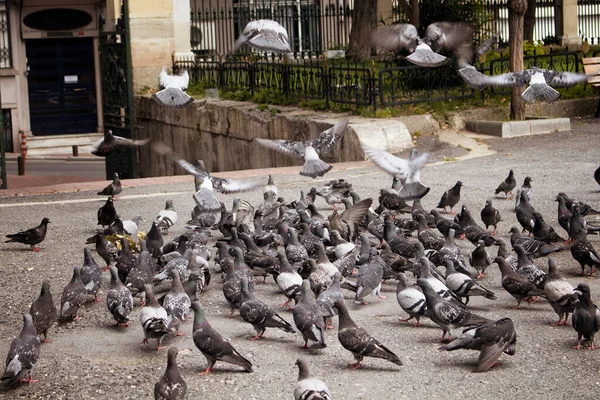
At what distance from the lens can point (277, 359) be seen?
6891mm

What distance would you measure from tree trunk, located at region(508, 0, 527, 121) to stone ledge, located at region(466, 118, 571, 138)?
301mm

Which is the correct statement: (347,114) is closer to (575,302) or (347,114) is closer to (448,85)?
(448,85)

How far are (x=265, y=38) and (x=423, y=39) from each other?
→ 2.66 m

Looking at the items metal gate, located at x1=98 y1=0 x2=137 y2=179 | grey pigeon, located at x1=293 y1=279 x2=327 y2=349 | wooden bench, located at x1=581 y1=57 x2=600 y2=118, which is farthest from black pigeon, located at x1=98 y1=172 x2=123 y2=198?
wooden bench, located at x1=581 y1=57 x2=600 y2=118

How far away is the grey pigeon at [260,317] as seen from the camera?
7121 millimetres

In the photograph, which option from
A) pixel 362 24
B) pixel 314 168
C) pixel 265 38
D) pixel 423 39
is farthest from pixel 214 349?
pixel 362 24

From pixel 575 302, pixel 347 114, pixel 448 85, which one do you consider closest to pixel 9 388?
pixel 575 302

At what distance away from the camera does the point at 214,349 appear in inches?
256

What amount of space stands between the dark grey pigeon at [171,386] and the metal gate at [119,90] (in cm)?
1221

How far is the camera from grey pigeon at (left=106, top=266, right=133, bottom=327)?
7523mm

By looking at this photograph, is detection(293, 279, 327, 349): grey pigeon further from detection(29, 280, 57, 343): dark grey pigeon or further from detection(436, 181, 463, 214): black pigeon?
detection(436, 181, 463, 214): black pigeon

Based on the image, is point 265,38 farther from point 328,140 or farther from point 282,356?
point 282,356

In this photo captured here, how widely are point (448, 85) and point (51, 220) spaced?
8.25 m

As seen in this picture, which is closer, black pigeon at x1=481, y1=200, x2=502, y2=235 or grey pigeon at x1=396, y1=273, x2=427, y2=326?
grey pigeon at x1=396, y1=273, x2=427, y2=326
